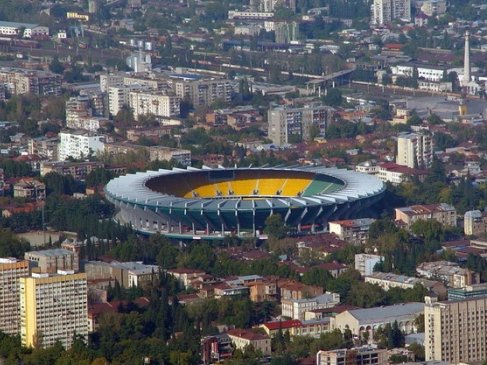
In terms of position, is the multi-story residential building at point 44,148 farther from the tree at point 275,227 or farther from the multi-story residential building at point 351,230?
the multi-story residential building at point 351,230

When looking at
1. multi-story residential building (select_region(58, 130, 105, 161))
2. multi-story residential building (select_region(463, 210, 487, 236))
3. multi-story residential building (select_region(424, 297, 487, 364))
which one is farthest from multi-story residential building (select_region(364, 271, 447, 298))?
multi-story residential building (select_region(58, 130, 105, 161))

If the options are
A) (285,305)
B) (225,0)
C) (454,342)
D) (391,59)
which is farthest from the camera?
(225,0)

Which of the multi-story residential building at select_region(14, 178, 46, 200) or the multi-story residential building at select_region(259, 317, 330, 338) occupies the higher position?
the multi-story residential building at select_region(259, 317, 330, 338)

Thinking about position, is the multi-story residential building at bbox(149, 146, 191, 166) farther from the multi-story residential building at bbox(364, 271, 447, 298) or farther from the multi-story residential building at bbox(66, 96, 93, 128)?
the multi-story residential building at bbox(364, 271, 447, 298)

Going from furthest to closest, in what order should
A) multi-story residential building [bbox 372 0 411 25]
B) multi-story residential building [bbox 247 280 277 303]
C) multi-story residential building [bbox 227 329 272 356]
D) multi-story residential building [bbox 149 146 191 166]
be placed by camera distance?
multi-story residential building [bbox 372 0 411 25]
multi-story residential building [bbox 149 146 191 166]
multi-story residential building [bbox 247 280 277 303]
multi-story residential building [bbox 227 329 272 356]

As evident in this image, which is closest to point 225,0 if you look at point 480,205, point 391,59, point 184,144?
point 391,59

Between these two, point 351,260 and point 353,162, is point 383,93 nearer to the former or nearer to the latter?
point 353,162
